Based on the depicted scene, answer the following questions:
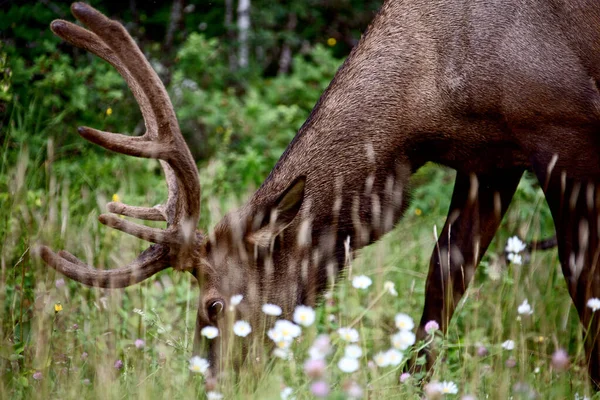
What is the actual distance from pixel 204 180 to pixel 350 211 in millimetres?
2340

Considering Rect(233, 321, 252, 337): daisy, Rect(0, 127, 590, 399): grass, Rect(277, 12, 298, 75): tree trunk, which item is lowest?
Rect(0, 127, 590, 399): grass

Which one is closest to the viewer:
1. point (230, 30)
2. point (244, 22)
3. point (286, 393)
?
point (286, 393)

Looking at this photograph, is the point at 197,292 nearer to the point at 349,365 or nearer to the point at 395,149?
the point at 395,149

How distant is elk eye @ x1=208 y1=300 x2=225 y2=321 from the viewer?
4.20 metres

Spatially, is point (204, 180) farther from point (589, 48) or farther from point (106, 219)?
point (589, 48)

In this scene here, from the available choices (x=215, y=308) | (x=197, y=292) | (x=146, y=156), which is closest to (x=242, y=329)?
(x=215, y=308)

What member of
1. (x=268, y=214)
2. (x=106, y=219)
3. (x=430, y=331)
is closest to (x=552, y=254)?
(x=268, y=214)

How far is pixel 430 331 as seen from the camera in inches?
128

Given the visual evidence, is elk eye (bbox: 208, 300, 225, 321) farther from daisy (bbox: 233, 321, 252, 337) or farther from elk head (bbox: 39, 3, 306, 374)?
daisy (bbox: 233, 321, 252, 337)

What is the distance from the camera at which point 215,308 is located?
4211 millimetres

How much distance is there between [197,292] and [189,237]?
3.77ft

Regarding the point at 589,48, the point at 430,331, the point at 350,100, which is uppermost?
the point at 589,48

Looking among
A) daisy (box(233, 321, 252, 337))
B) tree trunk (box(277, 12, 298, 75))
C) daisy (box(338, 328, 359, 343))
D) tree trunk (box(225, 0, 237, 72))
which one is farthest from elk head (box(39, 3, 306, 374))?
tree trunk (box(277, 12, 298, 75))

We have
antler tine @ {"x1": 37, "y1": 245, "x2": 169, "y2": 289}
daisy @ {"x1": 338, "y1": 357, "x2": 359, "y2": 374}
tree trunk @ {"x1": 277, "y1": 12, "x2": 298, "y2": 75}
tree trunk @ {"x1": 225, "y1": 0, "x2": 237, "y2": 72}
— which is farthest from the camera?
tree trunk @ {"x1": 277, "y1": 12, "x2": 298, "y2": 75}
